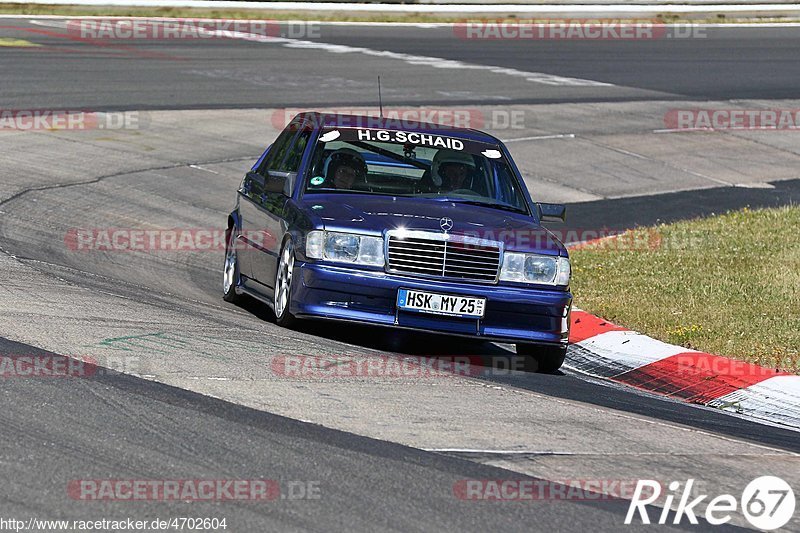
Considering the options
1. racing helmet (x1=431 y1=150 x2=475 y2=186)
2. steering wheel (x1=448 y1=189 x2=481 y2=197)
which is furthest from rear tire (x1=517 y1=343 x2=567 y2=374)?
racing helmet (x1=431 y1=150 x2=475 y2=186)

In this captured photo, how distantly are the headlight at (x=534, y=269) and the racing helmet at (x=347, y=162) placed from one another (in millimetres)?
1421

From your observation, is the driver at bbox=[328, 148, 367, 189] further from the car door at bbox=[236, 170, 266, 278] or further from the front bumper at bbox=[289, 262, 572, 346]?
the front bumper at bbox=[289, 262, 572, 346]

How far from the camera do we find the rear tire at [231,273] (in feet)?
36.0

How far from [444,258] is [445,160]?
1.40 metres

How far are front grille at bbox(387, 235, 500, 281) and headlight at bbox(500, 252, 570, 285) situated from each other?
8 cm

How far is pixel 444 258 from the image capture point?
9000mm

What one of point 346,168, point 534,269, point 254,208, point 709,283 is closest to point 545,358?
point 534,269

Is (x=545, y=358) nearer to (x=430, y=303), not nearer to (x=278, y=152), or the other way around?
(x=430, y=303)

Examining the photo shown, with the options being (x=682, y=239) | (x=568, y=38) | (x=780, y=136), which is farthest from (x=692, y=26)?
(x=682, y=239)

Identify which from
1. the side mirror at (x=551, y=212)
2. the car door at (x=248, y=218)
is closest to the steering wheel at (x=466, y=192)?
the side mirror at (x=551, y=212)

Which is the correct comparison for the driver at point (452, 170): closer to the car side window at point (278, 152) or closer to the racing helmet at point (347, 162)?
the racing helmet at point (347, 162)

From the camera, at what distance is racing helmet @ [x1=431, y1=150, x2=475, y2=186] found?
33.1ft

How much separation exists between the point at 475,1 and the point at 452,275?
28292 millimetres

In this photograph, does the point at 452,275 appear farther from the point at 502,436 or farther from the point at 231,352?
the point at 502,436
